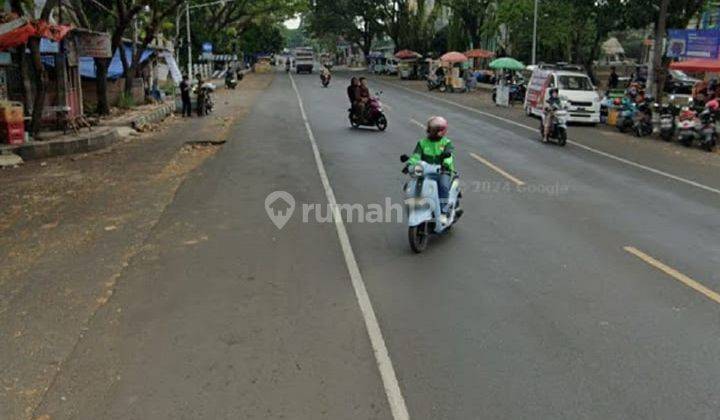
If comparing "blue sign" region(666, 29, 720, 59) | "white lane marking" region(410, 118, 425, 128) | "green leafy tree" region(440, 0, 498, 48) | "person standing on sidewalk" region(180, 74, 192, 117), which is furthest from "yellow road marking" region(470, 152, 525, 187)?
"green leafy tree" region(440, 0, 498, 48)

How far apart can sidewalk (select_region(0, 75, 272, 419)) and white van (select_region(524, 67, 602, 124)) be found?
13.2 metres

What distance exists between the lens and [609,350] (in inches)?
213

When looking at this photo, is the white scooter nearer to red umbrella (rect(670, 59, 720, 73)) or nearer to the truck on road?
red umbrella (rect(670, 59, 720, 73))

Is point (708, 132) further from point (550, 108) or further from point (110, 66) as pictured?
point (110, 66)

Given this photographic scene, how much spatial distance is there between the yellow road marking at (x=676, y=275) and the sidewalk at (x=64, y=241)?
17.8 feet

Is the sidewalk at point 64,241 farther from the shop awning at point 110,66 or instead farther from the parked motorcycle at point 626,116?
the shop awning at point 110,66

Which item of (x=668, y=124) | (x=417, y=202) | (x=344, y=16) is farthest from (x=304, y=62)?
(x=417, y=202)

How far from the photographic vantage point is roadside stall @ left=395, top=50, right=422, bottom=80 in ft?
219

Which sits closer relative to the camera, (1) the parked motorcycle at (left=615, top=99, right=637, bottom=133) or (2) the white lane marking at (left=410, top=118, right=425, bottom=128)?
(1) the parked motorcycle at (left=615, top=99, right=637, bottom=133)

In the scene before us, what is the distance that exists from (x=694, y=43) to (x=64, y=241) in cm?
2267

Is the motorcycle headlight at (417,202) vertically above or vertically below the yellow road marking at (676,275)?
above

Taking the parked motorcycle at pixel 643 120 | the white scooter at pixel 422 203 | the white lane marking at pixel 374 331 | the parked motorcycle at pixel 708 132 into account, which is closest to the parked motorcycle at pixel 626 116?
the parked motorcycle at pixel 643 120

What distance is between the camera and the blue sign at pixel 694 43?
23.6 metres

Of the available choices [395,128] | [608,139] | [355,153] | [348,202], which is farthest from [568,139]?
[348,202]
